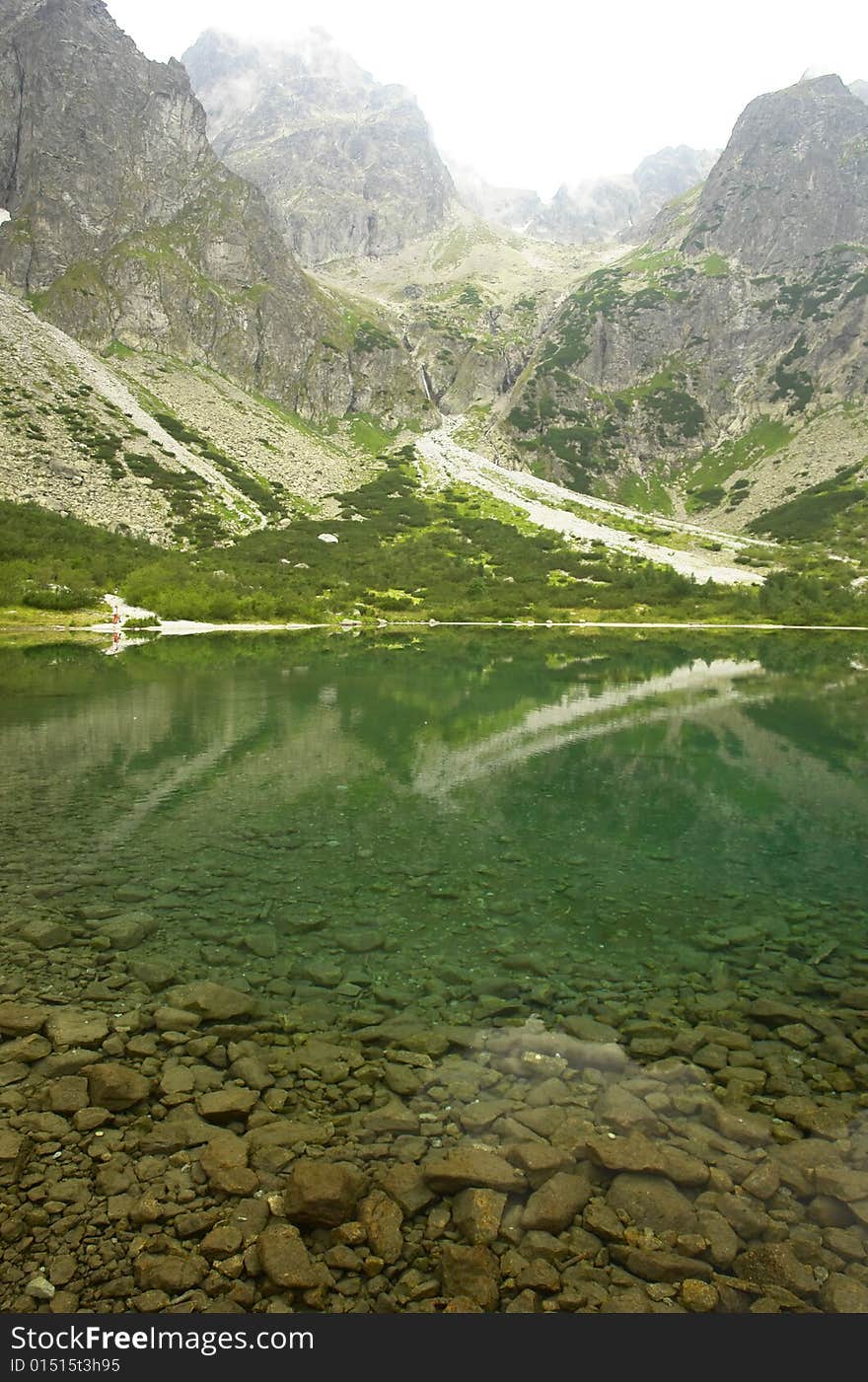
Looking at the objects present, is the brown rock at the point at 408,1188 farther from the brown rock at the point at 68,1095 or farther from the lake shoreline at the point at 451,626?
the lake shoreline at the point at 451,626

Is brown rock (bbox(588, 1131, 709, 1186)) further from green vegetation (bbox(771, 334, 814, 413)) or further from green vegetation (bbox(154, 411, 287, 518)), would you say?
green vegetation (bbox(771, 334, 814, 413))

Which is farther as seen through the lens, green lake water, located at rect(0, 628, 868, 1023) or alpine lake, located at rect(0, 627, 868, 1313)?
green lake water, located at rect(0, 628, 868, 1023)

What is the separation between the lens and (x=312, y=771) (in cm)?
2131

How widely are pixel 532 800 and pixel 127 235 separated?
182 m

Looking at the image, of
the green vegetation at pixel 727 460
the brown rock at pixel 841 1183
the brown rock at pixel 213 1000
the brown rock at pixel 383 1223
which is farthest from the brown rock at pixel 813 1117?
the green vegetation at pixel 727 460

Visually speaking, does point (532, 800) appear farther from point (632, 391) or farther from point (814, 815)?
point (632, 391)

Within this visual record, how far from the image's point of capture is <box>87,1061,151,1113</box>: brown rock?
7035mm

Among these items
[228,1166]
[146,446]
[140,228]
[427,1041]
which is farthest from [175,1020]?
[140,228]

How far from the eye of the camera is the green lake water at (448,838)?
10.2 m

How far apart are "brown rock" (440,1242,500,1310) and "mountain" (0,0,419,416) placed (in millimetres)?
163606

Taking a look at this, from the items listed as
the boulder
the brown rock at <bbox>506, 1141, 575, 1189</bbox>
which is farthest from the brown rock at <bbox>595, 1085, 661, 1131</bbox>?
the boulder

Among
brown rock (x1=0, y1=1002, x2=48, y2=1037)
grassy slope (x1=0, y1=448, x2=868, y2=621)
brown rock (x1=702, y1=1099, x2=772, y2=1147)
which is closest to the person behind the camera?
brown rock (x1=702, y1=1099, x2=772, y2=1147)

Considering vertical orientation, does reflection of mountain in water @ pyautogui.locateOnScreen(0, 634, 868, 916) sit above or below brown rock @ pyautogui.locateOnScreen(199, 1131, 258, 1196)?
below

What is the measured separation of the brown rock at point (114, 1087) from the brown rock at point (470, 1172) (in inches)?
115
